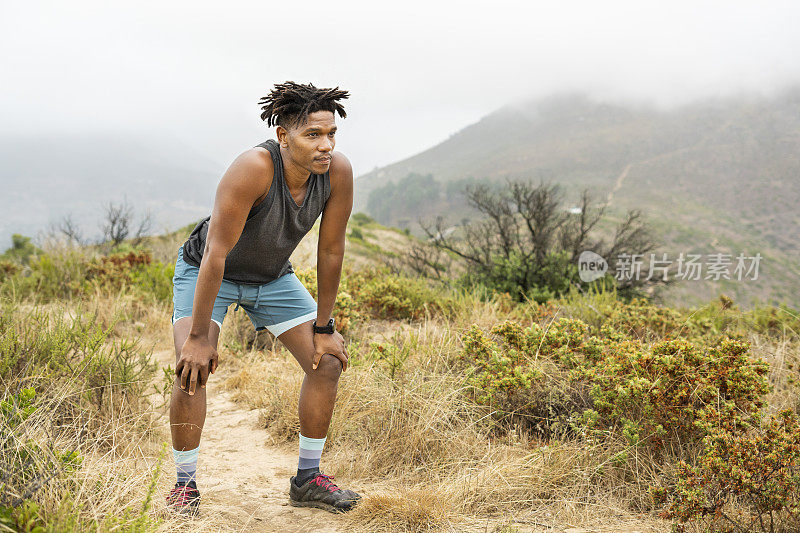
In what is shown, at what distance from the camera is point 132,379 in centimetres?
355

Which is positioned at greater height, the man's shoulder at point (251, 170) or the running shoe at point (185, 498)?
the man's shoulder at point (251, 170)

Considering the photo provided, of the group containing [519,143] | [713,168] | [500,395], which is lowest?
[500,395]

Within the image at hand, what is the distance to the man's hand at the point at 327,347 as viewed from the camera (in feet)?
8.89

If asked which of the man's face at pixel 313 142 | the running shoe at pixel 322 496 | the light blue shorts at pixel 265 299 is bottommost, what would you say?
the running shoe at pixel 322 496

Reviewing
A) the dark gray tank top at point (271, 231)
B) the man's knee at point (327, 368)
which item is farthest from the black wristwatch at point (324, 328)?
the dark gray tank top at point (271, 231)

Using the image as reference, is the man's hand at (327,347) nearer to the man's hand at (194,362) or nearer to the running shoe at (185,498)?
the man's hand at (194,362)

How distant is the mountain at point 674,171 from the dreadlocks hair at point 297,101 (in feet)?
119

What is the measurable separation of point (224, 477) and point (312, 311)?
1232mm

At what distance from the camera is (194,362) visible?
89.9 inches

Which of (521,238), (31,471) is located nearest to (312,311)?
(31,471)

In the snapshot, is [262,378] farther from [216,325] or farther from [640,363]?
[640,363]

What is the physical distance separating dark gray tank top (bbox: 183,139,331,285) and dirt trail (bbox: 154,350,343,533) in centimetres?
108

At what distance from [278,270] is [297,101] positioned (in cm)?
84

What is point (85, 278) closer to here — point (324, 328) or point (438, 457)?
point (324, 328)
